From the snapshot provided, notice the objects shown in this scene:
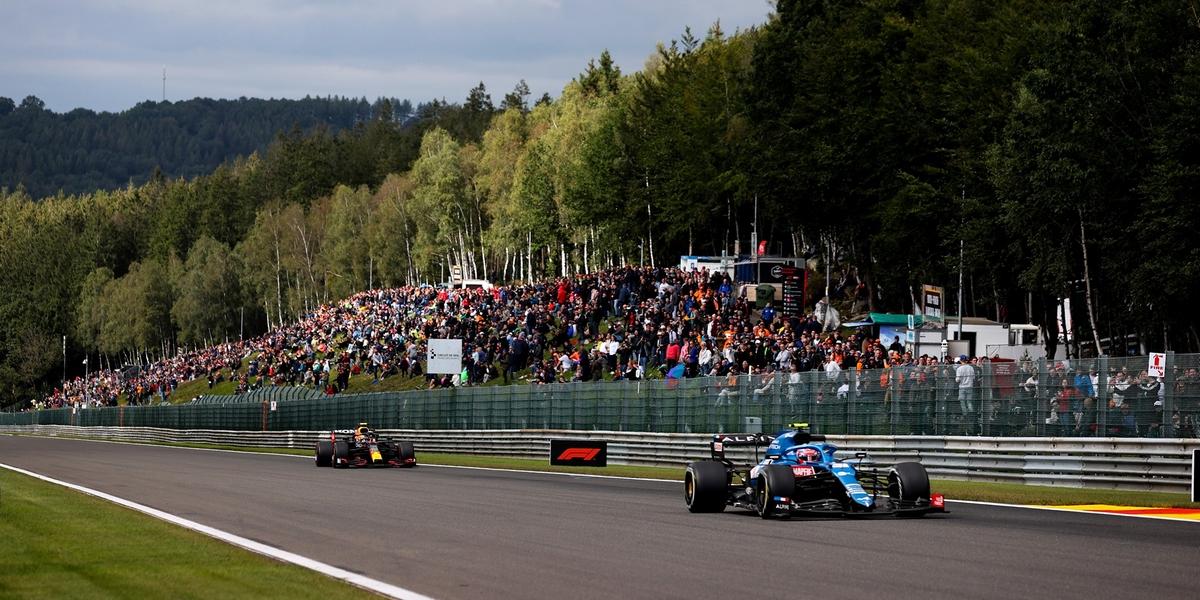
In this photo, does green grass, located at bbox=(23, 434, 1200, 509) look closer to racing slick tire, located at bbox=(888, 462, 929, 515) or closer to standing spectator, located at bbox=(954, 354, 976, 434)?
standing spectator, located at bbox=(954, 354, 976, 434)

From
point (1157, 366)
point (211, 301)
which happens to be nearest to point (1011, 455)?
point (1157, 366)

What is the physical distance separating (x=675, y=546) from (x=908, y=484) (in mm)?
4273

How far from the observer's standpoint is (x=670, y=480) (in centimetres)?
2655

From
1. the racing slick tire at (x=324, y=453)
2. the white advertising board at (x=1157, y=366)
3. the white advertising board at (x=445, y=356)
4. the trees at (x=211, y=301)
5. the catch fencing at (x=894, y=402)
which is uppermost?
the trees at (x=211, y=301)

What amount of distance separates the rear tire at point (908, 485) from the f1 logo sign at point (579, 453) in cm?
1613

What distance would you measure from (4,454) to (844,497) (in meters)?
32.8

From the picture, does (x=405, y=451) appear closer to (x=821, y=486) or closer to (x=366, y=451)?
(x=366, y=451)

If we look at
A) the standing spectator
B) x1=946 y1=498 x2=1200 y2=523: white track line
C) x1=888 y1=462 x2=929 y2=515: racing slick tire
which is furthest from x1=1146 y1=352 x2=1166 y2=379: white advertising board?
x1=888 y1=462 x2=929 y2=515: racing slick tire

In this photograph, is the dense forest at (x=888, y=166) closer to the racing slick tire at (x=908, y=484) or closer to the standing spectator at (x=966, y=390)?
the standing spectator at (x=966, y=390)

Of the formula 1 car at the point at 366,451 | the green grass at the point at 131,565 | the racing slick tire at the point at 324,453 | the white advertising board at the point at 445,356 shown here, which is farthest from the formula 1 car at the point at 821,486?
the white advertising board at the point at 445,356

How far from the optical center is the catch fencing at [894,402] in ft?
69.7

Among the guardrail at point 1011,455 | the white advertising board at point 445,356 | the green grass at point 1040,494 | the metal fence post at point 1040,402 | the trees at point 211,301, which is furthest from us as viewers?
the trees at point 211,301

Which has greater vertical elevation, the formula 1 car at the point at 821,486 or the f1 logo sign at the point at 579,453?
the formula 1 car at the point at 821,486

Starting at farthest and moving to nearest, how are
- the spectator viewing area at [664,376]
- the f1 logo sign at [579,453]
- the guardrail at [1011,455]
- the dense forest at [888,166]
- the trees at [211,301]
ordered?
the trees at [211,301] < the dense forest at [888,166] < the f1 logo sign at [579,453] < the spectator viewing area at [664,376] < the guardrail at [1011,455]
